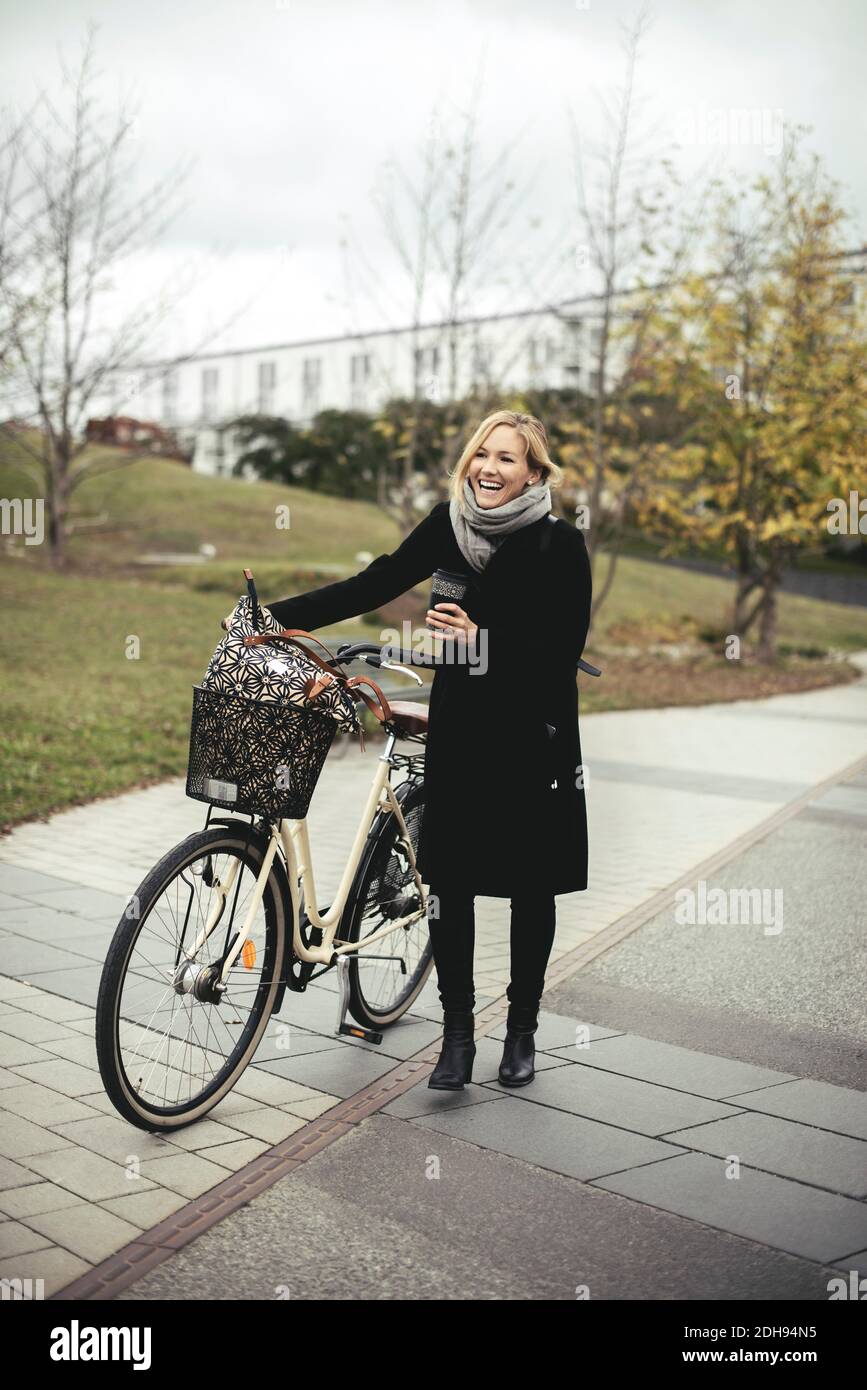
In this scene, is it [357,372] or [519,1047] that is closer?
[519,1047]

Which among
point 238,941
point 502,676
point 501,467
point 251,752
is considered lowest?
point 238,941

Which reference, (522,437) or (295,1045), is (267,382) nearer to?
(295,1045)

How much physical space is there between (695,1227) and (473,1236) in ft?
1.80

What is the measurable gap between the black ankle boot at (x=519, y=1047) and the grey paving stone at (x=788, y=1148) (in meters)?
0.54

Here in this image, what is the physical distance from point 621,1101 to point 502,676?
1.35 metres

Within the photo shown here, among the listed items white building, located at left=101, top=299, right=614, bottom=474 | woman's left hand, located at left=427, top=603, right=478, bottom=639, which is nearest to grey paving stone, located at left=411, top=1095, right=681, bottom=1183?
woman's left hand, located at left=427, top=603, right=478, bottom=639

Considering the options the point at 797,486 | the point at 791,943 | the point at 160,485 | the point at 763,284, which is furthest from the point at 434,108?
the point at 160,485

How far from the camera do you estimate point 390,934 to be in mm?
4648

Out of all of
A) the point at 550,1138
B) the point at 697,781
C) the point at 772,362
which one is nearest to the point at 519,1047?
the point at 550,1138

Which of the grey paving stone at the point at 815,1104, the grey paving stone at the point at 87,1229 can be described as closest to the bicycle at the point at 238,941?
the grey paving stone at the point at 87,1229

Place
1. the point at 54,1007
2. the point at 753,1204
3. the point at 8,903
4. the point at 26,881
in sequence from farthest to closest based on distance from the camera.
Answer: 1. the point at 26,881
2. the point at 8,903
3. the point at 54,1007
4. the point at 753,1204

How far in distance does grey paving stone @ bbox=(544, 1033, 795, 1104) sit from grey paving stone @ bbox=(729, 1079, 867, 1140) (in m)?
0.05

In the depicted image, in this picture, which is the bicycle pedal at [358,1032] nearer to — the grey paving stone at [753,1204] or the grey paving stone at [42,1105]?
the grey paving stone at [42,1105]

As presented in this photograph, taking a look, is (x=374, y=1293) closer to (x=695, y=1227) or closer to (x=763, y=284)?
(x=695, y=1227)
